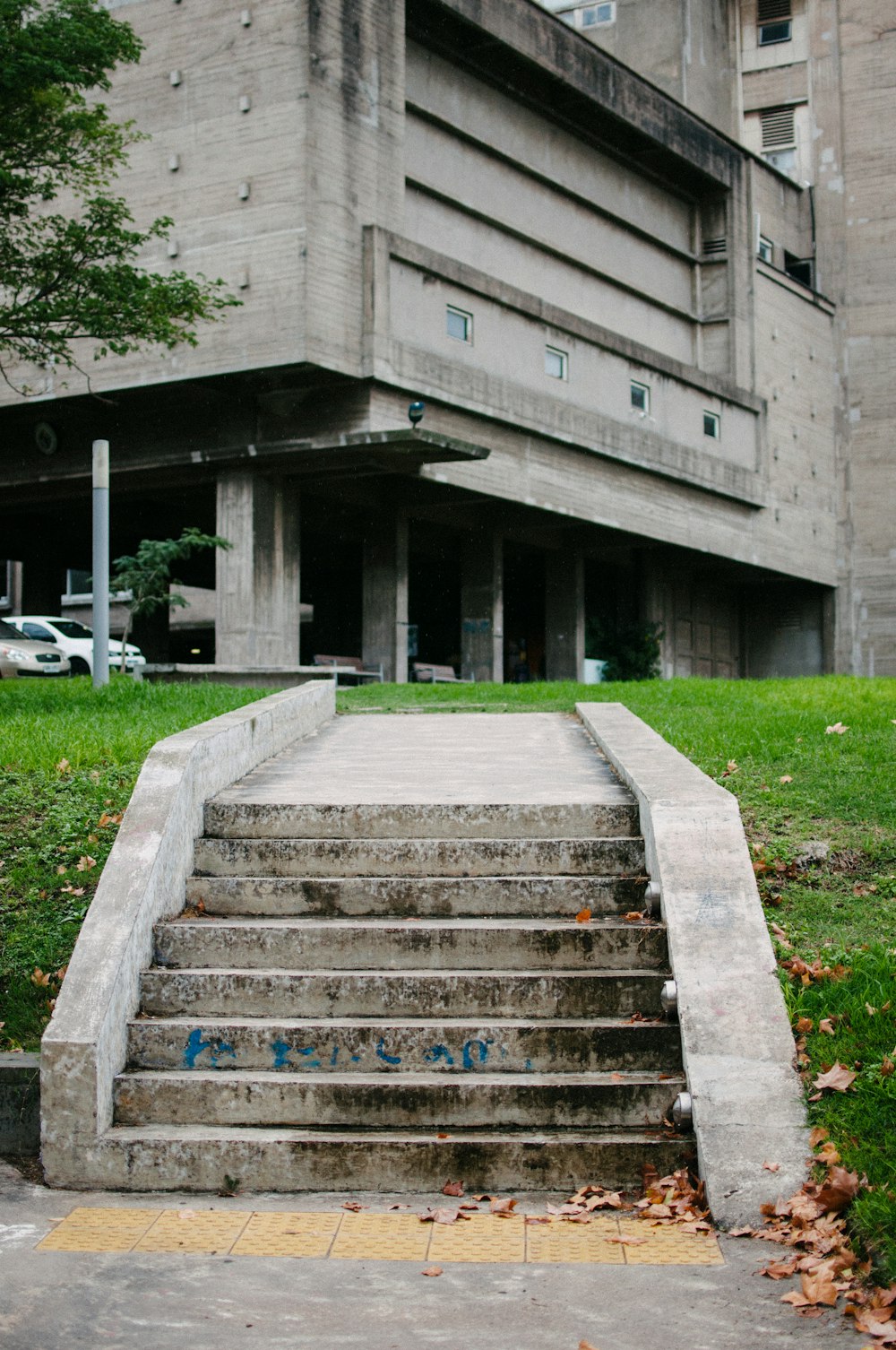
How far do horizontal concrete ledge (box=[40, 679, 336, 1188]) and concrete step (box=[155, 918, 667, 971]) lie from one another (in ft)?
0.82

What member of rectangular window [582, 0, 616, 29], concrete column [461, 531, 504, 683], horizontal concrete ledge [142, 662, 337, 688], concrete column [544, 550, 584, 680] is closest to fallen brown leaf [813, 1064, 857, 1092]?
horizontal concrete ledge [142, 662, 337, 688]

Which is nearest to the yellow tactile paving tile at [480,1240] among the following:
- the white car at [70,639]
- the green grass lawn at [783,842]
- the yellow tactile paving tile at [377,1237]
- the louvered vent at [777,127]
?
the yellow tactile paving tile at [377,1237]

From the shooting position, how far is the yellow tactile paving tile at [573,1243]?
4.43 meters

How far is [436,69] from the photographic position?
92.7ft

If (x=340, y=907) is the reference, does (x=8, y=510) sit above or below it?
above

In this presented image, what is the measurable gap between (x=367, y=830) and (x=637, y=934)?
1.71m

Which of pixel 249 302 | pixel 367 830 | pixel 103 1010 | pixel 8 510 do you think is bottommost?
pixel 103 1010

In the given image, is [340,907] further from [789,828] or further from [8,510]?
[8,510]

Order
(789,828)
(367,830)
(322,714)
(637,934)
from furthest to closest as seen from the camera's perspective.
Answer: (322,714), (789,828), (367,830), (637,934)

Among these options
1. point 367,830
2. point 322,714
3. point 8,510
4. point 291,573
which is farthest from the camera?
point 8,510

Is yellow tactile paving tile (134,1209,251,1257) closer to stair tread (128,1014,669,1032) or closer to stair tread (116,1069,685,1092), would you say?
stair tread (116,1069,685,1092)

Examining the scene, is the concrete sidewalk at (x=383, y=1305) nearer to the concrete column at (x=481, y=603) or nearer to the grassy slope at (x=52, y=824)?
the grassy slope at (x=52, y=824)

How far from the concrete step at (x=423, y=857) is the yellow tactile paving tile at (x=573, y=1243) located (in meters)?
2.23

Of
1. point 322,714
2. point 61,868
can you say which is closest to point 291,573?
point 322,714
